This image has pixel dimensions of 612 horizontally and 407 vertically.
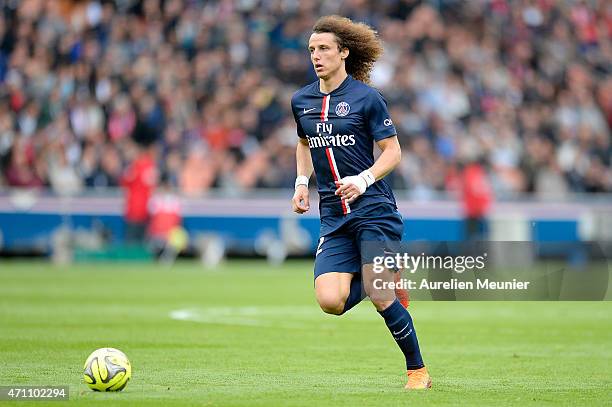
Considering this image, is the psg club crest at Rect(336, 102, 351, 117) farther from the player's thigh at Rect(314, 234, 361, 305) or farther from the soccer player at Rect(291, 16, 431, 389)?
the player's thigh at Rect(314, 234, 361, 305)

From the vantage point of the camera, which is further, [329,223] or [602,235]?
[602,235]

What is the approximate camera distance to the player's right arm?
891 centimetres

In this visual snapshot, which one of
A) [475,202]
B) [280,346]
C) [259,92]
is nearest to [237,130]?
[259,92]

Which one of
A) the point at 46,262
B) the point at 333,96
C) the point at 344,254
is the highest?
the point at 333,96

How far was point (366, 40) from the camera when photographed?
9.09 metres

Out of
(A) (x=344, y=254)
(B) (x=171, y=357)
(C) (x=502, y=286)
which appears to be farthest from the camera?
(C) (x=502, y=286)

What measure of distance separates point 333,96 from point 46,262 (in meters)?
19.0

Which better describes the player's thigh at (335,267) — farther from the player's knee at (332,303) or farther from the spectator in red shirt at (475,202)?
the spectator in red shirt at (475,202)

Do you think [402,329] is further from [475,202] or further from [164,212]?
[475,202]

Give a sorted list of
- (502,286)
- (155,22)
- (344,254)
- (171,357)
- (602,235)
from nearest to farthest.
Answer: (344,254), (171,357), (502,286), (602,235), (155,22)

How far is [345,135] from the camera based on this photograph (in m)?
8.76

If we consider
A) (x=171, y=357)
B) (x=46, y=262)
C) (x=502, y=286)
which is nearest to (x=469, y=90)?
(x=46, y=262)

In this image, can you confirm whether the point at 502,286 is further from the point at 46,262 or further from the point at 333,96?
the point at 46,262

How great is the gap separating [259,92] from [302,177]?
63.4ft
